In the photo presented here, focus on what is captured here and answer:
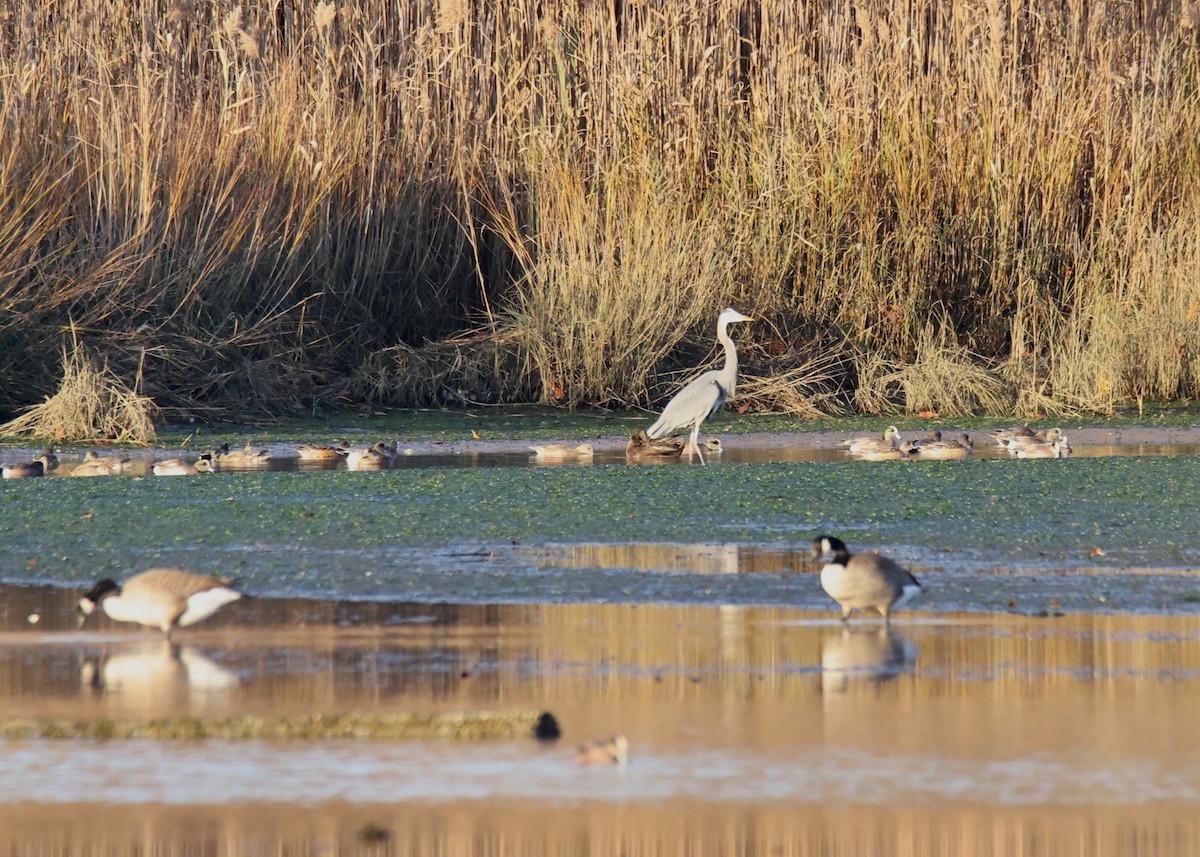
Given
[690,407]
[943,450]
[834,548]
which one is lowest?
[943,450]

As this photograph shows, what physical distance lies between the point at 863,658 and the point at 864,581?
17.1 inches

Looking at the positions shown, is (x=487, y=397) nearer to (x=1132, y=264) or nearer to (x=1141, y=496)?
(x=1132, y=264)

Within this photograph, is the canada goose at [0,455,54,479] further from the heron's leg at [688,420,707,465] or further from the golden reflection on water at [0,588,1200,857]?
the heron's leg at [688,420,707,465]

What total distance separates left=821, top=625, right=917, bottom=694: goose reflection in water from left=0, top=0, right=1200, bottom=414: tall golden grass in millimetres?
8280

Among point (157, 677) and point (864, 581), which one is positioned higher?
point (864, 581)

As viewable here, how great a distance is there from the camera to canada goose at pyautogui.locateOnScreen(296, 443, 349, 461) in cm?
1095

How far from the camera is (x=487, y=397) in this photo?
46.0 feet

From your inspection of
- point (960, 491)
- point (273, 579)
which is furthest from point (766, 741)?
point (960, 491)

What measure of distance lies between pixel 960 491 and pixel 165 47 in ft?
28.7

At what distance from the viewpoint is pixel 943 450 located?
1089 cm

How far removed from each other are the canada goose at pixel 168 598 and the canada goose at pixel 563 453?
5283mm

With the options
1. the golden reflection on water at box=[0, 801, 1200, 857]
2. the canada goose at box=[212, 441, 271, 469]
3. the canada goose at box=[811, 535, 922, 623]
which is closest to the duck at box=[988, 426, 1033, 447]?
the canada goose at box=[212, 441, 271, 469]

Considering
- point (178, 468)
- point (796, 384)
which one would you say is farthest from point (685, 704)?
point (796, 384)

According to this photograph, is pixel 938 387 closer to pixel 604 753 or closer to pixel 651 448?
pixel 651 448
